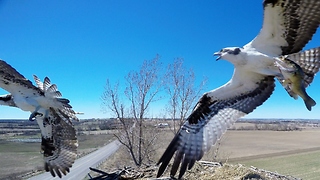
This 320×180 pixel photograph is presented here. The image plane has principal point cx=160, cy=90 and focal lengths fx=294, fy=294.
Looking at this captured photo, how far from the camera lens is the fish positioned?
9.15ft

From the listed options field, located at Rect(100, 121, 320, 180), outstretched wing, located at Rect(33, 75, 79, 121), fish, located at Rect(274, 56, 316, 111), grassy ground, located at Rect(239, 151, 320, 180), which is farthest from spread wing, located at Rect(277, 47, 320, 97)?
grassy ground, located at Rect(239, 151, 320, 180)

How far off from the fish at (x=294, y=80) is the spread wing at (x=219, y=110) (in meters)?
0.66

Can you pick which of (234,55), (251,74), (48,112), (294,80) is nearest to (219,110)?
(251,74)

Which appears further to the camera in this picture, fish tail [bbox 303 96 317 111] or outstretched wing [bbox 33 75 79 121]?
outstretched wing [bbox 33 75 79 121]

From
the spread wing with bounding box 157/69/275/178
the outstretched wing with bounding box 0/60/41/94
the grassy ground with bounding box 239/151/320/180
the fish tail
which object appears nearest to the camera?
the fish tail

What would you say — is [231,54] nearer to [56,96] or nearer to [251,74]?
[251,74]

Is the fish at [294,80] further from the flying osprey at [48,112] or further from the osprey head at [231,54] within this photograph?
the flying osprey at [48,112]

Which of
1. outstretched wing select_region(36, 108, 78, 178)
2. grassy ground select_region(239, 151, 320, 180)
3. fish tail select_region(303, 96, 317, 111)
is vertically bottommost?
grassy ground select_region(239, 151, 320, 180)

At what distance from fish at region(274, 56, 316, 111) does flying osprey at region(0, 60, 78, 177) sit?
3.46 metres

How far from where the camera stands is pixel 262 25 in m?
3.34

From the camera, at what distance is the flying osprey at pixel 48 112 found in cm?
448

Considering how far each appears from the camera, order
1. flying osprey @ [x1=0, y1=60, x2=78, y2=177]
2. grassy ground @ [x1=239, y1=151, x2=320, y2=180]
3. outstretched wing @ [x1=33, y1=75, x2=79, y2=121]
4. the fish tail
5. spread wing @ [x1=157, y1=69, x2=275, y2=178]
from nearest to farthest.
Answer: the fish tail → spread wing @ [x1=157, y1=69, x2=275, y2=178] → flying osprey @ [x1=0, y1=60, x2=78, y2=177] → outstretched wing @ [x1=33, y1=75, x2=79, y2=121] → grassy ground @ [x1=239, y1=151, x2=320, y2=180]

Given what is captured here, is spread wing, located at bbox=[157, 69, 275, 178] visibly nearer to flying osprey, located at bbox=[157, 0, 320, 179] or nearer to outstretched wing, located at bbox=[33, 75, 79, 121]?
flying osprey, located at bbox=[157, 0, 320, 179]

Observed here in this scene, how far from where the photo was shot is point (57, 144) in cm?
524
